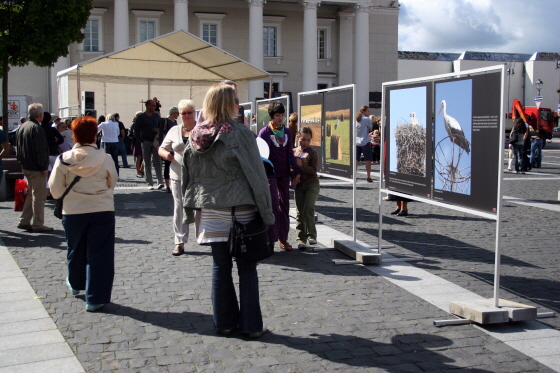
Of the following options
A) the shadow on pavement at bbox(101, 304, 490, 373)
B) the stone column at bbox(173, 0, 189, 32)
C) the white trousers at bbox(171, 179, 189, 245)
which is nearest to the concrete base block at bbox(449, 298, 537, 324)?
the shadow on pavement at bbox(101, 304, 490, 373)

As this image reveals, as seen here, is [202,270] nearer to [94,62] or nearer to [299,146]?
[299,146]

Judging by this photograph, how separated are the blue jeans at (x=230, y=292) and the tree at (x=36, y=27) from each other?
12899 mm

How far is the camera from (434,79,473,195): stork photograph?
5.54 metres

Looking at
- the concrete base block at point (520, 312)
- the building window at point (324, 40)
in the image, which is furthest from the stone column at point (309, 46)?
the concrete base block at point (520, 312)

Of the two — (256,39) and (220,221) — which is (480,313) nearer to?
(220,221)

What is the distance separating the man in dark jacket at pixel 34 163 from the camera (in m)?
8.99

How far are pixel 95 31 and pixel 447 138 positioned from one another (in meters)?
40.8

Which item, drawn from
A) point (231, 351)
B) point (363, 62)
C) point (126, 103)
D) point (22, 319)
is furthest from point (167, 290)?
point (363, 62)

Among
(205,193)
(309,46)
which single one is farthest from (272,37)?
(205,193)

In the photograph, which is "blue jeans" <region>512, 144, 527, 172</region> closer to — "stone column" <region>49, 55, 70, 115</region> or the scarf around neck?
the scarf around neck

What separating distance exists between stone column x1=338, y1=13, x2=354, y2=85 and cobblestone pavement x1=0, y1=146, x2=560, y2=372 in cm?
3928

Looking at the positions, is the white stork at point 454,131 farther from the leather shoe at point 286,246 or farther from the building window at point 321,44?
the building window at point 321,44

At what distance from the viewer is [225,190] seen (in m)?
4.52

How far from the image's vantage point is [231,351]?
4.43 metres
